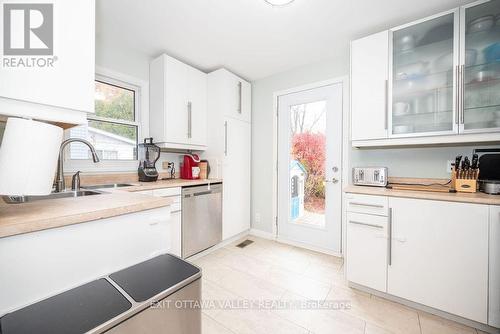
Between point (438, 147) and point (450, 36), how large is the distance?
94 cm

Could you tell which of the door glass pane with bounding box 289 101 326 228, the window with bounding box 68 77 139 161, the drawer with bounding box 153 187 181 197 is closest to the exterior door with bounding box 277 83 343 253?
the door glass pane with bounding box 289 101 326 228

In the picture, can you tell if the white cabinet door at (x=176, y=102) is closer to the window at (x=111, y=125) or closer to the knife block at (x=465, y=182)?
the window at (x=111, y=125)

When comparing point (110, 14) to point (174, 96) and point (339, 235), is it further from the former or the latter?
point (339, 235)

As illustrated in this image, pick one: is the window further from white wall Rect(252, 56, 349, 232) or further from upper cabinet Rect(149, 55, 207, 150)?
white wall Rect(252, 56, 349, 232)

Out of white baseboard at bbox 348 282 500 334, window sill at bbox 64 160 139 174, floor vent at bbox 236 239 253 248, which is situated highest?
window sill at bbox 64 160 139 174

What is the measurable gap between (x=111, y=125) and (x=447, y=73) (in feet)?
10.9

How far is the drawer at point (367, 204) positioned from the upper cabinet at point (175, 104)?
76.4 inches

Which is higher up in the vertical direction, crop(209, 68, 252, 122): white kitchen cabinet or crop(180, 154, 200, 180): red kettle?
crop(209, 68, 252, 122): white kitchen cabinet

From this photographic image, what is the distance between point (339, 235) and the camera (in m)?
2.46

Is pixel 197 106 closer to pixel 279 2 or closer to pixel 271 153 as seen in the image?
pixel 271 153

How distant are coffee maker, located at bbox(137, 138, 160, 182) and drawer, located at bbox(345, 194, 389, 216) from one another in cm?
209

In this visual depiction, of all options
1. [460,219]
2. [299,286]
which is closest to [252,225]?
[299,286]

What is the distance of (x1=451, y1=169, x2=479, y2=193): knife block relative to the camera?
156 cm

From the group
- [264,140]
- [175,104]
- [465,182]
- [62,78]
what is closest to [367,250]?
[465,182]
